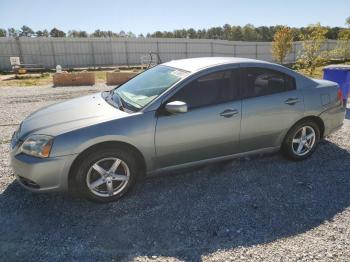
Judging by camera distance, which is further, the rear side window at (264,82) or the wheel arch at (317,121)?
the wheel arch at (317,121)

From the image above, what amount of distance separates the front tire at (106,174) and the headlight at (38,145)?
395 mm

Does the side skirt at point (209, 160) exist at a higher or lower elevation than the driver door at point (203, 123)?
lower

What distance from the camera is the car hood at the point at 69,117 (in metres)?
3.53

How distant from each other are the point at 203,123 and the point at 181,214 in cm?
115

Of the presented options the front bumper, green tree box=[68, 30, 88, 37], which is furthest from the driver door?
green tree box=[68, 30, 88, 37]

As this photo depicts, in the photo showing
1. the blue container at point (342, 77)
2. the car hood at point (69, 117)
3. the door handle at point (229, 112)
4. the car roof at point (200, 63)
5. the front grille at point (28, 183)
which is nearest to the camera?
the front grille at point (28, 183)

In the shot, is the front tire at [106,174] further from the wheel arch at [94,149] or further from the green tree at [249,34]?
the green tree at [249,34]

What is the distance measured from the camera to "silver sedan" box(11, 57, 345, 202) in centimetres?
344

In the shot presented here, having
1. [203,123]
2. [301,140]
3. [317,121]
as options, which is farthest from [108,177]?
[317,121]

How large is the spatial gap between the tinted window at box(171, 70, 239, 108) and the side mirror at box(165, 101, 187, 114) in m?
0.20

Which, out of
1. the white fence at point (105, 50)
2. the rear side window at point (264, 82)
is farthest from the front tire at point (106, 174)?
the white fence at point (105, 50)

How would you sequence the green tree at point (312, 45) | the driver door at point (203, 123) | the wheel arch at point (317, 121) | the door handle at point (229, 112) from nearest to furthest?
the driver door at point (203, 123), the door handle at point (229, 112), the wheel arch at point (317, 121), the green tree at point (312, 45)

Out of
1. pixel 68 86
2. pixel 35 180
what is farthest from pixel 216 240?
pixel 68 86

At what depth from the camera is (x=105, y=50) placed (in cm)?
3247
